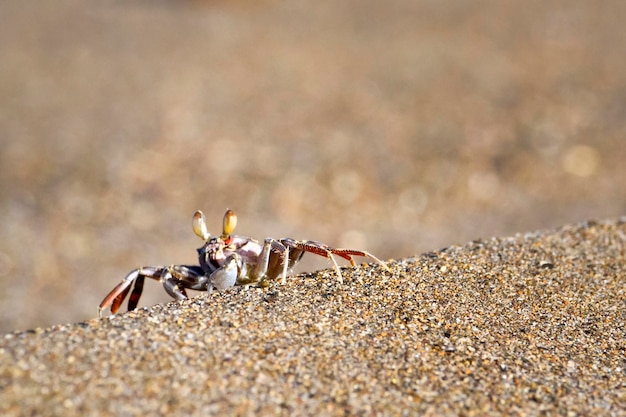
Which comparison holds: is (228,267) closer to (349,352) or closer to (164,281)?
(164,281)

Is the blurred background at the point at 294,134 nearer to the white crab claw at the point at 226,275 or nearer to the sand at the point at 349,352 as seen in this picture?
the white crab claw at the point at 226,275

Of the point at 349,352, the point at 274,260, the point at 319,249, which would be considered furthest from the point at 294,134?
the point at 349,352

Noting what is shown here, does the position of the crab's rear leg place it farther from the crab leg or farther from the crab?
the crab leg

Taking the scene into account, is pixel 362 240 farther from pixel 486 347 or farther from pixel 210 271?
pixel 486 347

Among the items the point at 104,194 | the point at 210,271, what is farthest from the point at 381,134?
the point at 210,271

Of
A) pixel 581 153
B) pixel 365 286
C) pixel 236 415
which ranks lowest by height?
pixel 236 415

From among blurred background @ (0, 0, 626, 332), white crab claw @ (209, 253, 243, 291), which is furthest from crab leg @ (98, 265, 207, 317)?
blurred background @ (0, 0, 626, 332)

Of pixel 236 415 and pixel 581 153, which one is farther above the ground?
pixel 581 153
